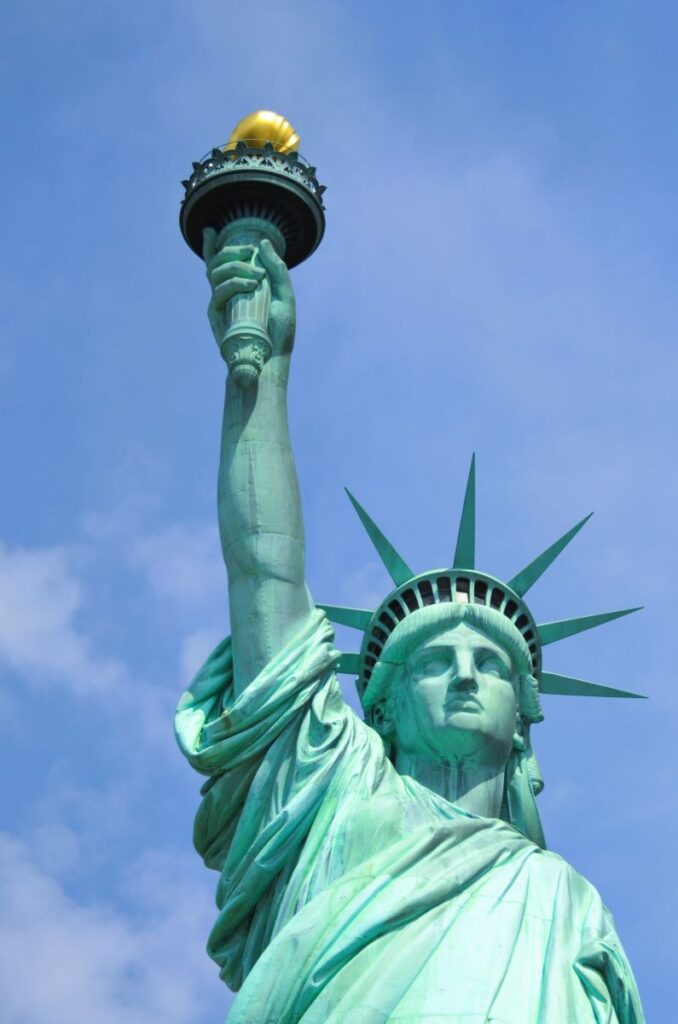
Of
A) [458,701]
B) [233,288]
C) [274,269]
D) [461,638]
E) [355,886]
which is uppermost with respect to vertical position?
[274,269]

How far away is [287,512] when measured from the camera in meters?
13.1

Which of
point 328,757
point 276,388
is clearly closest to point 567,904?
point 328,757

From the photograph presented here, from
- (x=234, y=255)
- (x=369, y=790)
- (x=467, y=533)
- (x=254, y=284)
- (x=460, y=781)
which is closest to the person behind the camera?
(x=369, y=790)

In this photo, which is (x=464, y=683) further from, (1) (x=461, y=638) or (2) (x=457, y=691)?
(1) (x=461, y=638)

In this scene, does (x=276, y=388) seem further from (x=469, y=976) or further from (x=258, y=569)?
A: (x=469, y=976)

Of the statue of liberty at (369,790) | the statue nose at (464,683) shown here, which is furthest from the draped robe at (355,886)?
the statue nose at (464,683)

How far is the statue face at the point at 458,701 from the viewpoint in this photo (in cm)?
1336

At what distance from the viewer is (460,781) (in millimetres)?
13422

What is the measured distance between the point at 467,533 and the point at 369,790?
8.77 ft

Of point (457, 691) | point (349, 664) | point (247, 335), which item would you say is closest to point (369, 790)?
point (457, 691)

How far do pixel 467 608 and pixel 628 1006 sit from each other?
2.92 m

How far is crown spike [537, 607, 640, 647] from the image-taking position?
1480cm

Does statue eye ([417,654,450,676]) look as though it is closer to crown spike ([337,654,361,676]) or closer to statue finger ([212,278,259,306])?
crown spike ([337,654,361,676])

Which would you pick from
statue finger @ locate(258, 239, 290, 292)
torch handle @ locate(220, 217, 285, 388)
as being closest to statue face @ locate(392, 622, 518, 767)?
torch handle @ locate(220, 217, 285, 388)
